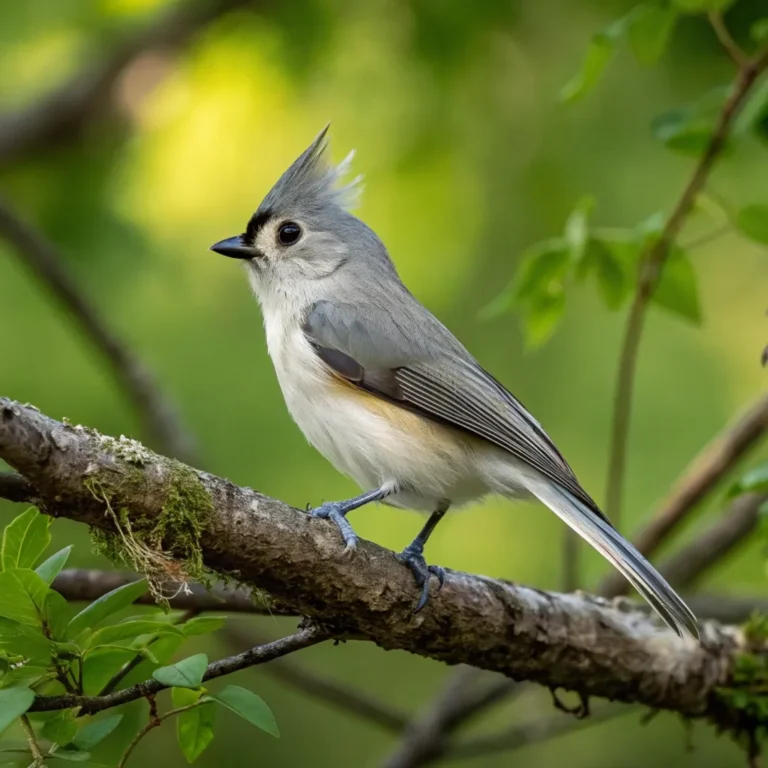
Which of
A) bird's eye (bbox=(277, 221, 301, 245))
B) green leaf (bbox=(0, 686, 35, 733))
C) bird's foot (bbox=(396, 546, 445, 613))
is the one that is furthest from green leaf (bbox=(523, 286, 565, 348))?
green leaf (bbox=(0, 686, 35, 733))

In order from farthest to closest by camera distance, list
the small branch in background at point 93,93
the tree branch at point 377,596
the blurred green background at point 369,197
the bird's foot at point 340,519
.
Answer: the small branch in background at point 93,93
the blurred green background at point 369,197
the bird's foot at point 340,519
the tree branch at point 377,596

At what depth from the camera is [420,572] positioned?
8.54ft

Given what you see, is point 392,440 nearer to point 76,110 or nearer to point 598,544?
point 598,544

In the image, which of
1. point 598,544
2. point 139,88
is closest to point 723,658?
point 598,544

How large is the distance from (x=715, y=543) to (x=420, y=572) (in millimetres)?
1714

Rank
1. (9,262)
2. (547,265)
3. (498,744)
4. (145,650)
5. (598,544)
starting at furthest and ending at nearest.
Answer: (9,262) → (498,744) → (547,265) → (598,544) → (145,650)

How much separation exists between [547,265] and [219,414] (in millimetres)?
2096

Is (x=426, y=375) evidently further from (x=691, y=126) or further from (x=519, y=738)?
(x=519, y=738)

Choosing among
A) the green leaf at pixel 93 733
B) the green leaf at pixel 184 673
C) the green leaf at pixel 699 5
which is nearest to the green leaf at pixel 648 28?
the green leaf at pixel 699 5

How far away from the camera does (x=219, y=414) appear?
4.76 metres

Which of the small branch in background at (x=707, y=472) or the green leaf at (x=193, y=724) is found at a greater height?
the small branch in background at (x=707, y=472)

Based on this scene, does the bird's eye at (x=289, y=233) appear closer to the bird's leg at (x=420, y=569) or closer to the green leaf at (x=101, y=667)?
the bird's leg at (x=420, y=569)

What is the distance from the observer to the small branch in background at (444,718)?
152 inches

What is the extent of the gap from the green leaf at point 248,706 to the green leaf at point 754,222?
2013 millimetres
